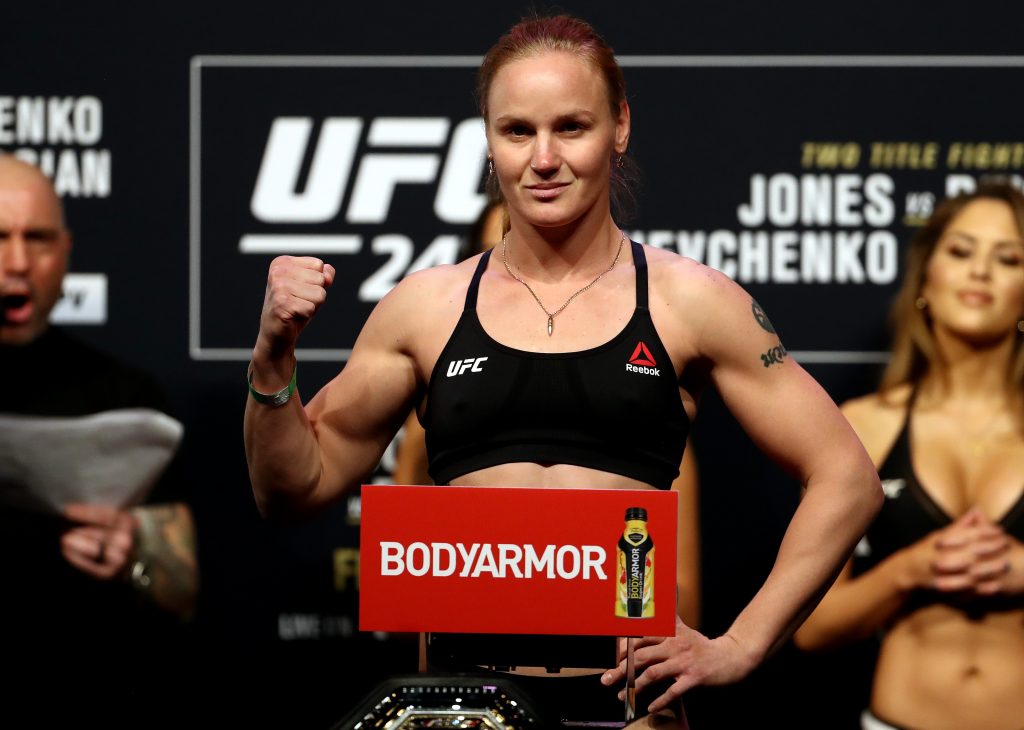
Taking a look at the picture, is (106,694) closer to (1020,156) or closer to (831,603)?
(831,603)

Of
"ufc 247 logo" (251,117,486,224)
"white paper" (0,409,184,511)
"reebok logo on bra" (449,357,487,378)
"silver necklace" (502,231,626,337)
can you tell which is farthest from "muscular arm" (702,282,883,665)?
"ufc 247 logo" (251,117,486,224)

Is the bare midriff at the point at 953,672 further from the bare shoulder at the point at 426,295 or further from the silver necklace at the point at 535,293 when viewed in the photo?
the bare shoulder at the point at 426,295

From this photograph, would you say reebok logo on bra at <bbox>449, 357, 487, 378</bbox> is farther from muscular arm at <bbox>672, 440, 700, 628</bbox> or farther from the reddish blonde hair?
muscular arm at <bbox>672, 440, 700, 628</bbox>

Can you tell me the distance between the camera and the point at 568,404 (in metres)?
1.86

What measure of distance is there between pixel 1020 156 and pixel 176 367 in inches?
83.9

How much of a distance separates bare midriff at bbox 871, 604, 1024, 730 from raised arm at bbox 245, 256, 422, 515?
145cm

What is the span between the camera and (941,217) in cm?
322

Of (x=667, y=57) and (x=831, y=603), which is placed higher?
(x=667, y=57)

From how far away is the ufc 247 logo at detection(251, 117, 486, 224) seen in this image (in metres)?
3.46

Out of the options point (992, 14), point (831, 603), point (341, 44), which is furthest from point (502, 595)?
point (992, 14)

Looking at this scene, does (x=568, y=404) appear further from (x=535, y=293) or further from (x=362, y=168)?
(x=362, y=168)

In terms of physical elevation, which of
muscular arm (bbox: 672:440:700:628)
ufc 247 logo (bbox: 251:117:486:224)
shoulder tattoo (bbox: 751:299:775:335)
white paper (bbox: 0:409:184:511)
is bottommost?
muscular arm (bbox: 672:440:700:628)

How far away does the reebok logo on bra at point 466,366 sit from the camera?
1893 millimetres

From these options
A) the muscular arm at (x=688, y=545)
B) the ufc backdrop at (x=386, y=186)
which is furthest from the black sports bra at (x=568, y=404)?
the ufc backdrop at (x=386, y=186)
